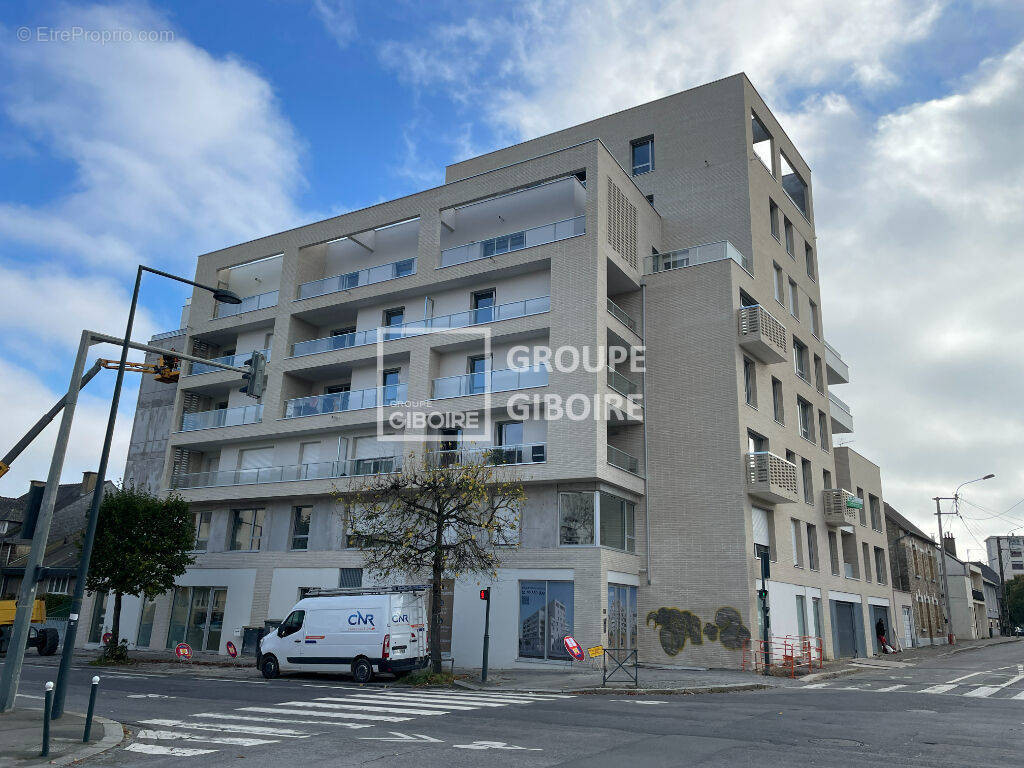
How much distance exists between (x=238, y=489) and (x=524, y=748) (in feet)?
84.0

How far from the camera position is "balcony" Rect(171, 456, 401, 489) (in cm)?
2953

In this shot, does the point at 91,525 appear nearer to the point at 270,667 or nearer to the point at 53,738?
the point at 53,738

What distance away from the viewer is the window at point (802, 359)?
35250 millimetres

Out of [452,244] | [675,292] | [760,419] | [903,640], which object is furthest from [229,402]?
[903,640]

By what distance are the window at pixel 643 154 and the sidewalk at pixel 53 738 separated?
29.6 metres

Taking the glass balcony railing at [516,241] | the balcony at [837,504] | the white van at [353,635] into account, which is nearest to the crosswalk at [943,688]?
the white van at [353,635]

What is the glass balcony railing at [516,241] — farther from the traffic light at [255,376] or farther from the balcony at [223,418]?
the traffic light at [255,376]

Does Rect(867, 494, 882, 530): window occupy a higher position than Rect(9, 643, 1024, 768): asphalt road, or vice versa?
Rect(867, 494, 882, 530): window

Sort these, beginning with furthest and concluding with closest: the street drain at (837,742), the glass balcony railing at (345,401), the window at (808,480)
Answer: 1. the window at (808,480)
2. the glass balcony railing at (345,401)
3. the street drain at (837,742)

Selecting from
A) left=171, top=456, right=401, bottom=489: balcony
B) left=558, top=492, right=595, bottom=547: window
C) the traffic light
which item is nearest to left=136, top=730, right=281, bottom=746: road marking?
the traffic light

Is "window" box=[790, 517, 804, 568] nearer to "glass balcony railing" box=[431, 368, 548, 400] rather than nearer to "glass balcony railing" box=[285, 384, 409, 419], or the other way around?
"glass balcony railing" box=[431, 368, 548, 400]

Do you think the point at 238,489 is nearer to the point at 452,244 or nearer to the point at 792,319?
the point at 452,244

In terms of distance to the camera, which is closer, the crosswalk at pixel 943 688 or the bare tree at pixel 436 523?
the crosswalk at pixel 943 688

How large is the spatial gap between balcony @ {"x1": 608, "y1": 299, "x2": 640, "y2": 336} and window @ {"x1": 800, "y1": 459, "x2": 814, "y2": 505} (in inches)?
398
